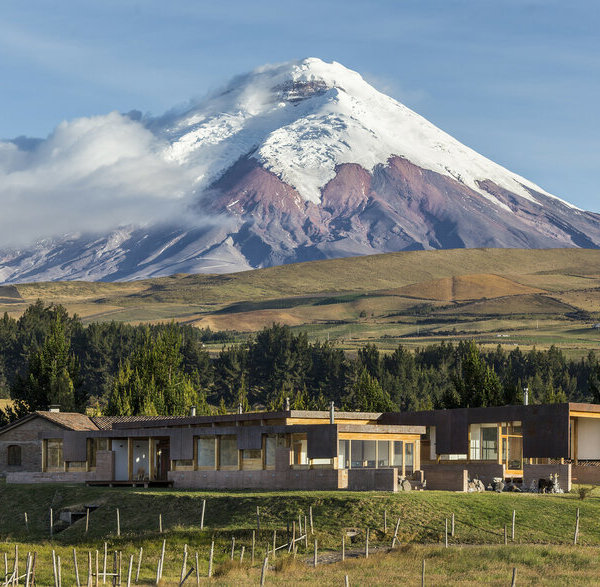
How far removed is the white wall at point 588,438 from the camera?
2630 inches

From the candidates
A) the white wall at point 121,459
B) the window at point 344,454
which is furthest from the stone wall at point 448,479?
the white wall at point 121,459

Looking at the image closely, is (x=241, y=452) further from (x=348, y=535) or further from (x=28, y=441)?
(x=28, y=441)

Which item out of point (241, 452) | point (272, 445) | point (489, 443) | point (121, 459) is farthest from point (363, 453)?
point (121, 459)

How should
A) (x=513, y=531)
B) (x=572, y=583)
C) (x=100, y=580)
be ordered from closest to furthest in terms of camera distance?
(x=572, y=583), (x=100, y=580), (x=513, y=531)

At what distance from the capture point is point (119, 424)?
3071 inches

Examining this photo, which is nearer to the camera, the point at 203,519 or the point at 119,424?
the point at 203,519

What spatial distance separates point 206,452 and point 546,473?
63.3 feet

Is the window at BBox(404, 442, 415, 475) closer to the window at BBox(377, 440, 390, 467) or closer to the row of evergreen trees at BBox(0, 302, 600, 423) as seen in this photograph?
the window at BBox(377, 440, 390, 467)

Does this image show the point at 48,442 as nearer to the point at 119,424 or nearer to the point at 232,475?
the point at 119,424

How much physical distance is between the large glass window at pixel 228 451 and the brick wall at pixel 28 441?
18.7 metres

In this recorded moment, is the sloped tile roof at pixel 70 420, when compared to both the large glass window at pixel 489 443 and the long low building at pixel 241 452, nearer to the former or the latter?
the long low building at pixel 241 452

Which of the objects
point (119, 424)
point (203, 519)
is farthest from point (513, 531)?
point (119, 424)

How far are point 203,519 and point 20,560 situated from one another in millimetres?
8487

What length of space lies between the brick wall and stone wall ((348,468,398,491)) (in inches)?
1160
